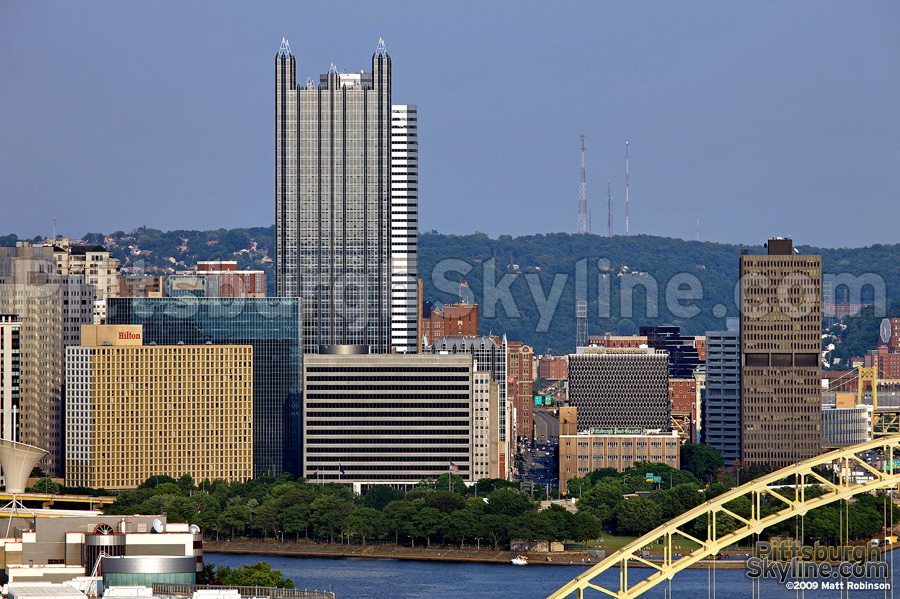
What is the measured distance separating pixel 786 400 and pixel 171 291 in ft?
181

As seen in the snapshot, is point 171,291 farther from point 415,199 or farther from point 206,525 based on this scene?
point 206,525

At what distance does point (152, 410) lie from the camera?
470 feet

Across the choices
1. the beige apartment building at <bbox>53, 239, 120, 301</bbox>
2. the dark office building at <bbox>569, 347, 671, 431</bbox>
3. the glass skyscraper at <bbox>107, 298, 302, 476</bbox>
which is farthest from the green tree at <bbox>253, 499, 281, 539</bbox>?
the beige apartment building at <bbox>53, 239, 120, 301</bbox>

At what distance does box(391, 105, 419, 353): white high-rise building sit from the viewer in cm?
17550

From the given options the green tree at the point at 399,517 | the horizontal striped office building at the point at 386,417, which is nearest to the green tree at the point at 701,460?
the horizontal striped office building at the point at 386,417

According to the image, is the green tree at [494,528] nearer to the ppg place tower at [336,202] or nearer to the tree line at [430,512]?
the tree line at [430,512]

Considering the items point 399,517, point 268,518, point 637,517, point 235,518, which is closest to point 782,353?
point 637,517

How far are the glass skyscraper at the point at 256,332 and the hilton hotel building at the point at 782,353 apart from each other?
38.8m

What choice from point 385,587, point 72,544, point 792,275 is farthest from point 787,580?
point 792,275

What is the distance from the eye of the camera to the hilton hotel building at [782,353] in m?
154

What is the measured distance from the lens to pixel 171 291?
536 ft

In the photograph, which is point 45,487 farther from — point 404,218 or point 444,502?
point 404,218

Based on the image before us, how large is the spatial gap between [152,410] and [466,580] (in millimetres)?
48147

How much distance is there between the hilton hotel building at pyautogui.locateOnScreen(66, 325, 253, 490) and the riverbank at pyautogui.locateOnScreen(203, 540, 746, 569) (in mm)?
24237
